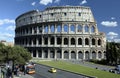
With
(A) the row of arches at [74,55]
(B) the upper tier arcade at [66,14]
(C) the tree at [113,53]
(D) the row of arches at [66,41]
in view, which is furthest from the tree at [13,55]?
(B) the upper tier arcade at [66,14]

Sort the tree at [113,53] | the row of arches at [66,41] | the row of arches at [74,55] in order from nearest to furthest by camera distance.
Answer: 1. the tree at [113,53]
2. the row of arches at [74,55]
3. the row of arches at [66,41]

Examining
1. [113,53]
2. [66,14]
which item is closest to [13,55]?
[113,53]

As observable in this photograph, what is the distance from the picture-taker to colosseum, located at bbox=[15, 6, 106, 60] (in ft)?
381

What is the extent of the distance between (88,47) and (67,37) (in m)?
11.2

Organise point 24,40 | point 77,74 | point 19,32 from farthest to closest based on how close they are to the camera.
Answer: point 19,32 → point 24,40 → point 77,74

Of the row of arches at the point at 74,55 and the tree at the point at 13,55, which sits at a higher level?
the tree at the point at 13,55

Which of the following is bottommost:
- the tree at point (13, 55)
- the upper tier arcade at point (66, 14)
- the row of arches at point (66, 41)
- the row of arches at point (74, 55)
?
the row of arches at point (74, 55)

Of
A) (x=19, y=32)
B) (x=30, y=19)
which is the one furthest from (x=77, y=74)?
(x=19, y=32)

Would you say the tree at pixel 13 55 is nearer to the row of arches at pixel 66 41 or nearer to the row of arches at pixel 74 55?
the row of arches at pixel 74 55

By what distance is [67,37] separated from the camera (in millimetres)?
117000

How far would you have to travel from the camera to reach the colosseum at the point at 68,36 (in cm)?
11619

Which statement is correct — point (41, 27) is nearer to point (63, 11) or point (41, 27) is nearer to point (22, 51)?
point (63, 11)

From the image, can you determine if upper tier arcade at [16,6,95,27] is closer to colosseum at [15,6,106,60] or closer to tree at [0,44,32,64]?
colosseum at [15,6,106,60]

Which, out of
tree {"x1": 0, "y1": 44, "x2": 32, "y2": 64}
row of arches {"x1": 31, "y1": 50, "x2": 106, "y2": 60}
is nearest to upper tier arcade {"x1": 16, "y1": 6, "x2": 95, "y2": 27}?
row of arches {"x1": 31, "y1": 50, "x2": 106, "y2": 60}
